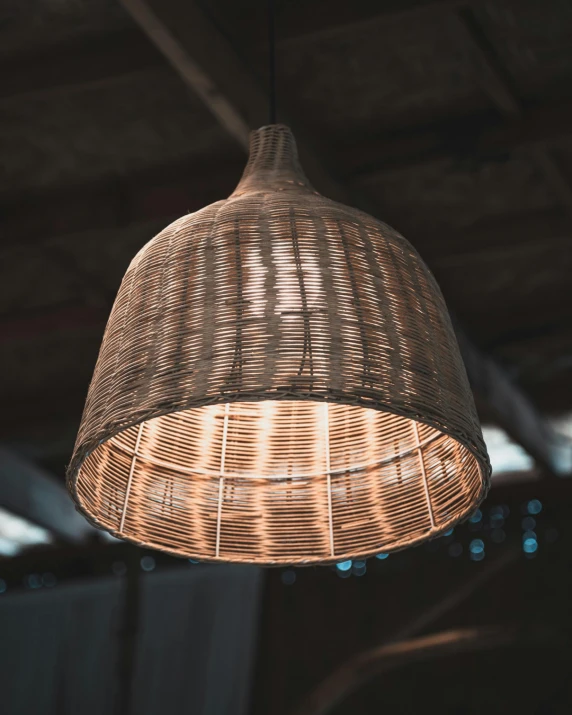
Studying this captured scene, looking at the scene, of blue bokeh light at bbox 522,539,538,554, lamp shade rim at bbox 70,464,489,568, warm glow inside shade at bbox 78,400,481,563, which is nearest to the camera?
lamp shade rim at bbox 70,464,489,568

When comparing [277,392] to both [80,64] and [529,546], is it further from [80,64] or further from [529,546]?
[529,546]

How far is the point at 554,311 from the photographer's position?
489 cm

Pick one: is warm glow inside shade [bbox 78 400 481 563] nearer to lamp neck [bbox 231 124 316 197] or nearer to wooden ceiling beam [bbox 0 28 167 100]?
lamp neck [bbox 231 124 316 197]

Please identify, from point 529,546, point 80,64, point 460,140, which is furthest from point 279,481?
point 529,546

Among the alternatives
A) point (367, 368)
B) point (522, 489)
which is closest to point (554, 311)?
point (522, 489)

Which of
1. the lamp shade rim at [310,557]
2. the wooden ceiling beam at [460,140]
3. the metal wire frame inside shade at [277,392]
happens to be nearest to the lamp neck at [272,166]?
the metal wire frame inside shade at [277,392]

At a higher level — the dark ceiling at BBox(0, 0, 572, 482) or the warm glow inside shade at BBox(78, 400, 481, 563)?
the dark ceiling at BBox(0, 0, 572, 482)

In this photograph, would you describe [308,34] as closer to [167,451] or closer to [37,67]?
[37,67]

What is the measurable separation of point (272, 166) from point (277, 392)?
71 centimetres

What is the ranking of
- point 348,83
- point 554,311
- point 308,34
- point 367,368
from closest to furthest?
point 367,368
point 308,34
point 348,83
point 554,311

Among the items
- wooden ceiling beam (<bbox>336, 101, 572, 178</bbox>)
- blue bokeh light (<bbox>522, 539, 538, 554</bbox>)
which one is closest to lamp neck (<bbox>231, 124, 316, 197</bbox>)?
wooden ceiling beam (<bbox>336, 101, 572, 178</bbox>)

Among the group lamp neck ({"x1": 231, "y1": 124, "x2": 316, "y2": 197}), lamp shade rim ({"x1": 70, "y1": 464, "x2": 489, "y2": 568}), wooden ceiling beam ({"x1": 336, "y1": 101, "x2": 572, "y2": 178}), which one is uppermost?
wooden ceiling beam ({"x1": 336, "y1": 101, "x2": 572, "y2": 178})

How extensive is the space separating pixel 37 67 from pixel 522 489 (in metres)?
3.78

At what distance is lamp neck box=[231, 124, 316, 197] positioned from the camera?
2064 millimetres
